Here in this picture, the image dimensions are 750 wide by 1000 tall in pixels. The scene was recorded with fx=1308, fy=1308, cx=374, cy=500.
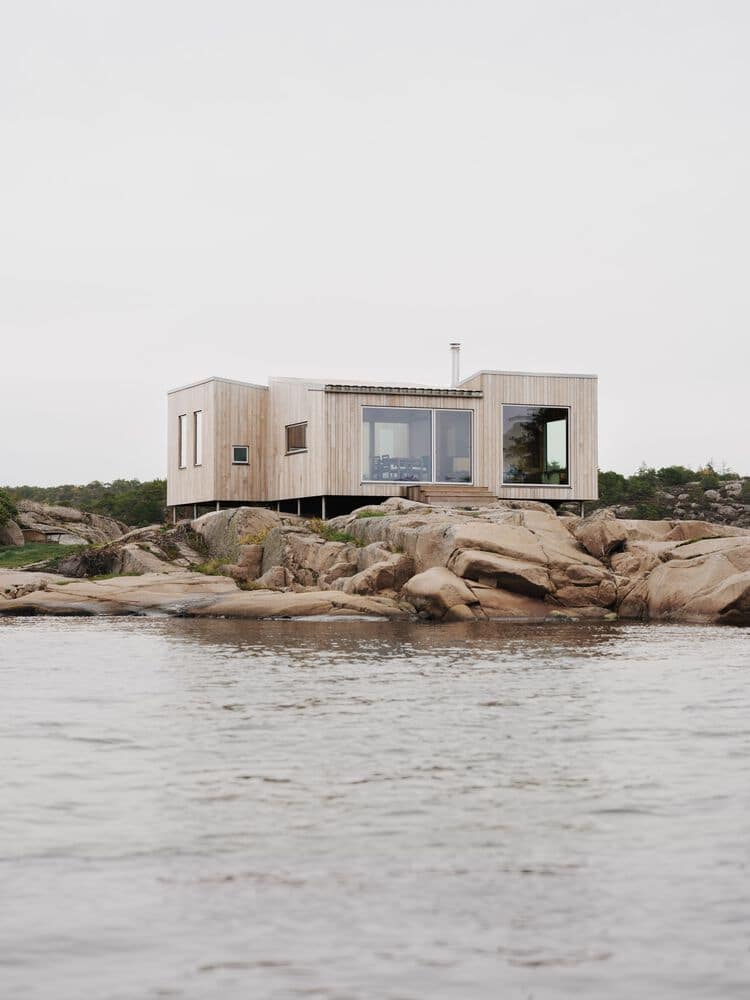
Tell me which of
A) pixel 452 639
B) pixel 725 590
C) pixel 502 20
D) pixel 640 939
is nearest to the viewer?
pixel 640 939

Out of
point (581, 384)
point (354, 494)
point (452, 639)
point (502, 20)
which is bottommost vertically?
point (452, 639)

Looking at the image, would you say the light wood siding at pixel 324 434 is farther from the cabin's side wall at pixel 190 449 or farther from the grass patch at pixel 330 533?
the grass patch at pixel 330 533

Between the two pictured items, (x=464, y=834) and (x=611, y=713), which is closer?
(x=464, y=834)

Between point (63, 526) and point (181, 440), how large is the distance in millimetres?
5582

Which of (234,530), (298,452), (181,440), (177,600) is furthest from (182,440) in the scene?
(177,600)

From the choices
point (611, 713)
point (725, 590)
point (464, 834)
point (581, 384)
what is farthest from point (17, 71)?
point (464, 834)

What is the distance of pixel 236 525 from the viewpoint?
2998 centimetres

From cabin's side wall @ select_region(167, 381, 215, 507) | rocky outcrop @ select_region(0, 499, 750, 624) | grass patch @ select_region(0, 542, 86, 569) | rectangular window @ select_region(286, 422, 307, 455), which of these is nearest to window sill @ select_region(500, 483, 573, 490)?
rocky outcrop @ select_region(0, 499, 750, 624)

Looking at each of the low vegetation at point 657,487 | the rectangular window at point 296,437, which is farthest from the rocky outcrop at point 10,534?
the low vegetation at point 657,487

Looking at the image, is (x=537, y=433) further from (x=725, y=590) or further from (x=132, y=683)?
(x=132, y=683)

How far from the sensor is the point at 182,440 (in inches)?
1489

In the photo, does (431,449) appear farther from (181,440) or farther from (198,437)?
(181,440)

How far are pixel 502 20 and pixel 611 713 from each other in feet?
59.3

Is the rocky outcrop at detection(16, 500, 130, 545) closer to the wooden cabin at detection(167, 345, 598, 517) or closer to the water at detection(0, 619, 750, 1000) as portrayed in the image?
the wooden cabin at detection(167, 345, 598, 517)
